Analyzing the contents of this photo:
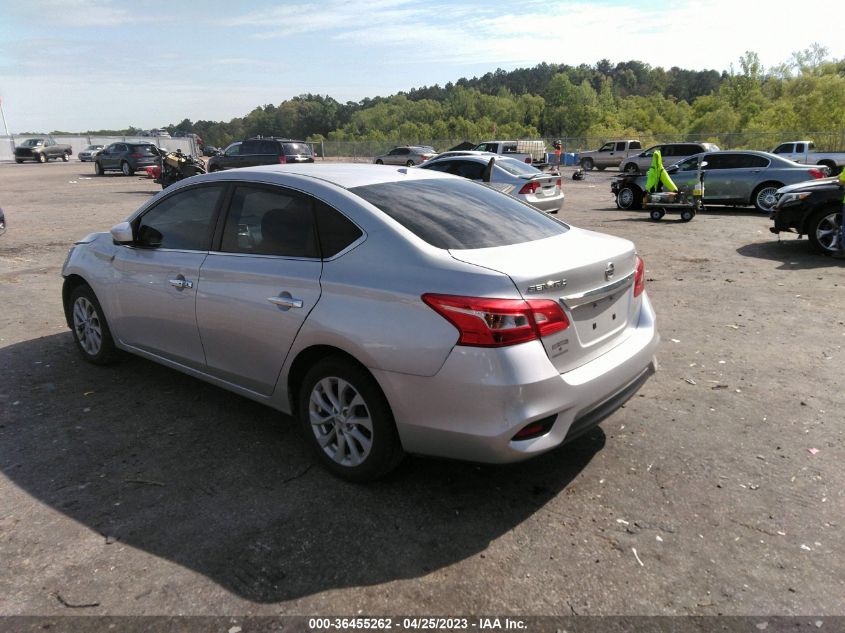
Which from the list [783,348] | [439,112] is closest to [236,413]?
[783,348]

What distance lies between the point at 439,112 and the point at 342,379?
141 m

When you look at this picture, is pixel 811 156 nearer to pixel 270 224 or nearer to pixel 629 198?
pixel 629 198

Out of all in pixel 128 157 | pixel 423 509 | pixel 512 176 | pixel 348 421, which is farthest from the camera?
pixel 128 157

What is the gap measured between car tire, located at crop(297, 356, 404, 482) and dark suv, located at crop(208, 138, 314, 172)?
20.4 meters

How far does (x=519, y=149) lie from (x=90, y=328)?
36308 mm

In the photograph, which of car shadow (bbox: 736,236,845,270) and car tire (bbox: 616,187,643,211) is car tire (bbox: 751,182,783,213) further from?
car shadow (bbox: 736,236,845,270)

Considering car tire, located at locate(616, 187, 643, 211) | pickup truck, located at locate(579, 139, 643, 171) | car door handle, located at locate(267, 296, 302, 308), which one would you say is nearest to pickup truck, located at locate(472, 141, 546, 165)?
pickup truck, located at locate(579, 139, 643, 171)

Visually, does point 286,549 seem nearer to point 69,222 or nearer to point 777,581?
point 777,581

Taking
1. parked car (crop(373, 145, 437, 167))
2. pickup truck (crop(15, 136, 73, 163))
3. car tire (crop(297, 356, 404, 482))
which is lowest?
car tire (crop(297, 356, 404, 482))

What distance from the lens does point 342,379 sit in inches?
129

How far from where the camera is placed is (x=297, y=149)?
2389cm

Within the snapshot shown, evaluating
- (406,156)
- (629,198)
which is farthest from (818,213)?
(406,156)

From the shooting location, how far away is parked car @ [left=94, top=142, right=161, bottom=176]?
31.9 meters

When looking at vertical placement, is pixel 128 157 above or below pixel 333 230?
above
